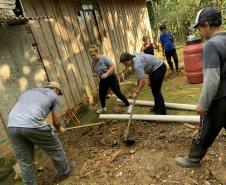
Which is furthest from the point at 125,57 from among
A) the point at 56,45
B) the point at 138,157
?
the point at 56,45

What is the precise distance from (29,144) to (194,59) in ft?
18.8

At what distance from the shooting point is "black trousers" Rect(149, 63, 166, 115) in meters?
5.85

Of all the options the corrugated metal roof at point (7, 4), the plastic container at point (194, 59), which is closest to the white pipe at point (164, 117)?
the corrugated metal roof at point (7, 4)

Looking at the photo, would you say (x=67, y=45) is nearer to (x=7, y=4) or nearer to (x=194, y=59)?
(x=7, y=4)

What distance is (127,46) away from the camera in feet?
39.5

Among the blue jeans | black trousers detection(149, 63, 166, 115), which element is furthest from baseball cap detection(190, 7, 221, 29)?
black trousers detection(149, 63, 166, 115)

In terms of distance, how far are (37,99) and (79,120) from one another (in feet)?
10.6

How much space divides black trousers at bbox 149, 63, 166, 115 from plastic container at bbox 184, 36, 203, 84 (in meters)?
2.56

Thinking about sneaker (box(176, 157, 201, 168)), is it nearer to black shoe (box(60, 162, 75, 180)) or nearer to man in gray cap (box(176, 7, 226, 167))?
man in gray cap (box(176, 7, 226, 167))

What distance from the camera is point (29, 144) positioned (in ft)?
13.7

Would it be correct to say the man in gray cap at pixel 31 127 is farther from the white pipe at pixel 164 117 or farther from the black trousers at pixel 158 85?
the black trousers at pixel 158 85

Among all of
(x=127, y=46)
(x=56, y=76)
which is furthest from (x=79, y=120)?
(x=127, y=46)

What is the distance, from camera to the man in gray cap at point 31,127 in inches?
154

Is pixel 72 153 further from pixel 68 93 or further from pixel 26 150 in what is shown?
pixel 68 93
